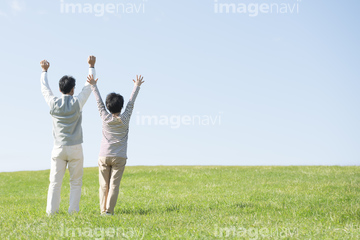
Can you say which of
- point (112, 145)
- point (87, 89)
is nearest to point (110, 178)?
point (112, 145)

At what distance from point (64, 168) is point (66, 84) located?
201 cm

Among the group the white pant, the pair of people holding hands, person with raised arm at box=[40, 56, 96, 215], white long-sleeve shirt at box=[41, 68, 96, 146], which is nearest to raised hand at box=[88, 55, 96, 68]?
the pair of people holding hands

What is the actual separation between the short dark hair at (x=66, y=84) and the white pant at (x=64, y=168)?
1.39 m

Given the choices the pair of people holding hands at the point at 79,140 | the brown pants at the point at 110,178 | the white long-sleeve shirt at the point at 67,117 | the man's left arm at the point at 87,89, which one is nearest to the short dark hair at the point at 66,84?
the pair of people holding hands at the point at 79,140

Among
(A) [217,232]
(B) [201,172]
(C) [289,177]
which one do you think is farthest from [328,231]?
(B) [201,172]

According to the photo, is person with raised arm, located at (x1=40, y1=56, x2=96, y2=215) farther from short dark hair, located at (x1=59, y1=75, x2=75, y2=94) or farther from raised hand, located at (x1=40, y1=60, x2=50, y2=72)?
raised hand, located at (x1=40, y1=60, x2=50, y2=72)

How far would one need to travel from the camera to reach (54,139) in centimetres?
898

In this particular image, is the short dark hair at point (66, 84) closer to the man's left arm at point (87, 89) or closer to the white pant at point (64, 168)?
the man's left arm at point (87, 89)

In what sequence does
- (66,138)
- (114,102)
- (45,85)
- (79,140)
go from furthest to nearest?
1. (45,85)
2. (114,102)
3. (79,140)
4. (66,138)

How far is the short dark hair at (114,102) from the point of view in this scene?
9.04 meters

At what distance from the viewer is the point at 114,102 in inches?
356

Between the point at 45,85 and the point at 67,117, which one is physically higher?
the point at 45,85

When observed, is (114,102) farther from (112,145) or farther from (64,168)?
(64,168)

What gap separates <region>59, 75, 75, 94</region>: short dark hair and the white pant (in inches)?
54.8
